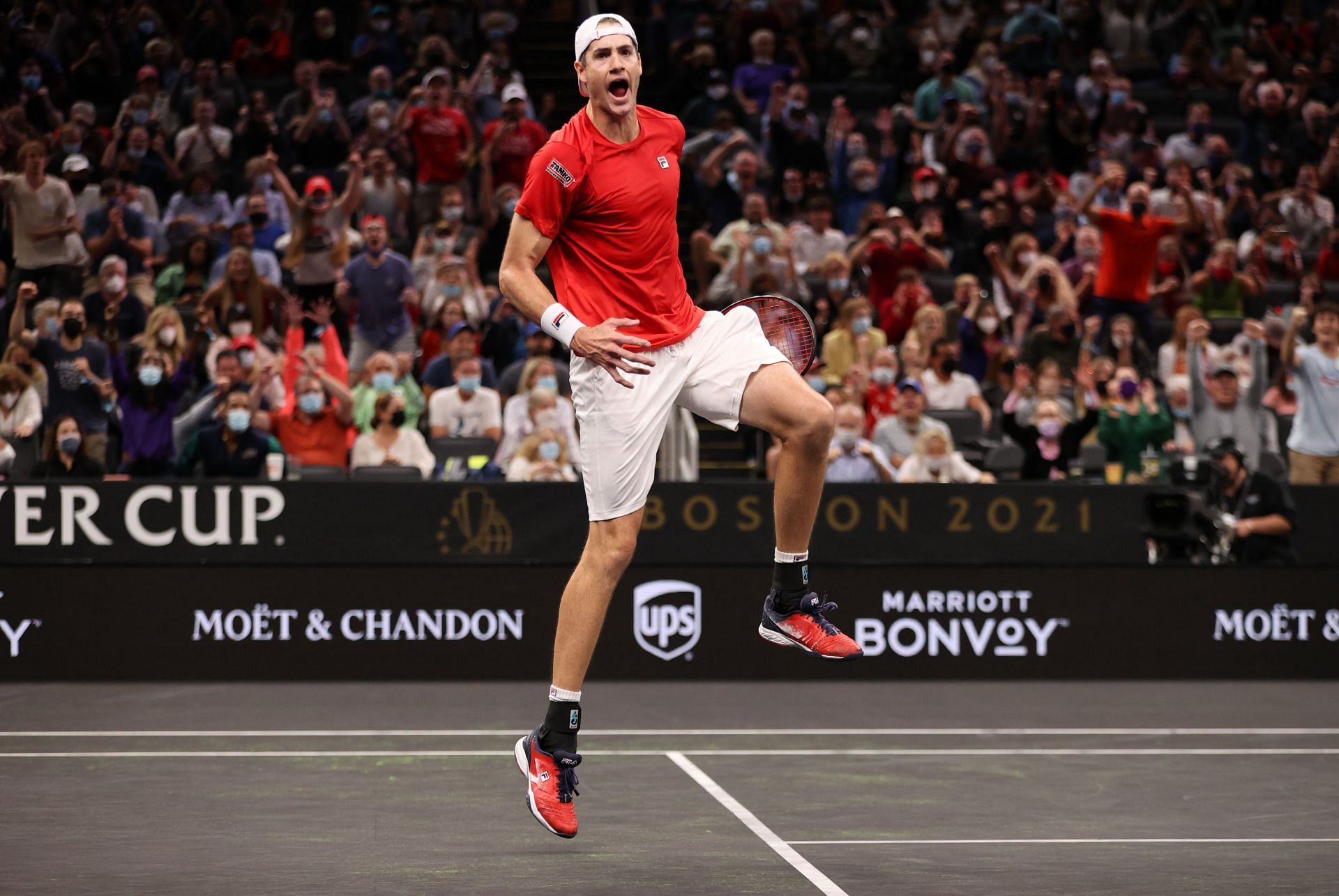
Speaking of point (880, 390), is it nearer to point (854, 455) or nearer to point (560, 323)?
point (854, 455)

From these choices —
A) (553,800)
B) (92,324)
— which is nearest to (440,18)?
(92,324)

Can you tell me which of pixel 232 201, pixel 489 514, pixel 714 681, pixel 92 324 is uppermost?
pixel 232 201

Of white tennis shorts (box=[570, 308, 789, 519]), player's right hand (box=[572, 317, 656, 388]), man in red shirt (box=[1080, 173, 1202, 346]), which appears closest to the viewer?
player's right hand (box=[572, 317, 656, 388])

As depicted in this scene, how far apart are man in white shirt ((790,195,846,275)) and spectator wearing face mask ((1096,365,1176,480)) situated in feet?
10.6

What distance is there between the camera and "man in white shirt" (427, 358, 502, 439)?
45.3 feet

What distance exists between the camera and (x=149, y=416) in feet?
43.8

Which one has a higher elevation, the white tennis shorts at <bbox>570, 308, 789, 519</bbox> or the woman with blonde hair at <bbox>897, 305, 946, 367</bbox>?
the woman with blonde hair at <bbox>897, 305, 946, 367</bbox>

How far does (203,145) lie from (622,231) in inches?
477

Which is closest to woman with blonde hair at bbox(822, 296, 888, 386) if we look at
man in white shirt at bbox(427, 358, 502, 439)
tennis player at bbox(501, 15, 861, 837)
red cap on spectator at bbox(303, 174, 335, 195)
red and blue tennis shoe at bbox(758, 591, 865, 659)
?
man in white shirt at bbox(427, 358, 502, 439)

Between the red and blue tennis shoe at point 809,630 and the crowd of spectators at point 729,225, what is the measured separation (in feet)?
20.8

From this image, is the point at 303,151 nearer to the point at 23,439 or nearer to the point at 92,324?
the point at 92,324

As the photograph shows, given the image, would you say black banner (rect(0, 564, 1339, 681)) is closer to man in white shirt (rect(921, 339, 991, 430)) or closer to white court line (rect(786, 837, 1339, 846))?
man in white shirt (rect(921, 339, 991, 430))

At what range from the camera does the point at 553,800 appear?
605 centimetres

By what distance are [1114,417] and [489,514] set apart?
503cm
